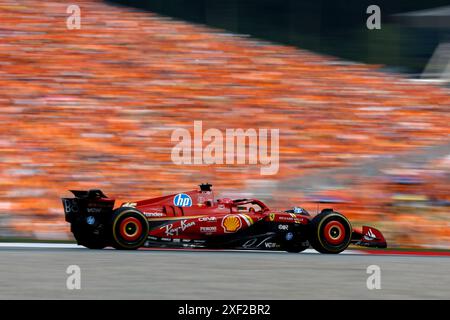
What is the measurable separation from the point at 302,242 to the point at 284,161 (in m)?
5.45

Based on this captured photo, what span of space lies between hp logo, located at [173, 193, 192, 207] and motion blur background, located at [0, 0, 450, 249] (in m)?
2.52

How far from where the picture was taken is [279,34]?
22734 mm

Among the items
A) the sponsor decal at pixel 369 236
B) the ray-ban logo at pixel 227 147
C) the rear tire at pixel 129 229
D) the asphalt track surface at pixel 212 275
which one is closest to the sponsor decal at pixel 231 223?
the asphalt track surface at pixel 212 275

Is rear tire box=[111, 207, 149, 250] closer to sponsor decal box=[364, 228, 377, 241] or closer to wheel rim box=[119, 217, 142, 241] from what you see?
wheel rim box=[119, 217, 142, 241]

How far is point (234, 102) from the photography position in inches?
805

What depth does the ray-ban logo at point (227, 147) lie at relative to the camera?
18.5 m

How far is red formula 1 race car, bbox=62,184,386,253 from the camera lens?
12.4 meters

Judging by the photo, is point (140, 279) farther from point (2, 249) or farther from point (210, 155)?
point (210, 155)

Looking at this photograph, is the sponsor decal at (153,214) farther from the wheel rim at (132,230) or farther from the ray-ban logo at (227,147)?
the ray-ban logo at (227,147)

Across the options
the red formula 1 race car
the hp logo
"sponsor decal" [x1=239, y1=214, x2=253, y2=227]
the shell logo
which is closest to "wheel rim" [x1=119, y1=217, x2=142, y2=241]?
the red formula 1 race car

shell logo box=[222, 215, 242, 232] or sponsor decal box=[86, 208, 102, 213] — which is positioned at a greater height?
sponsor decal box=[86, 208, 102, 213]

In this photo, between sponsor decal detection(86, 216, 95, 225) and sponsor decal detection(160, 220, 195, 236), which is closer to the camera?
sponsor decal detection(86, 216, 95, 225)

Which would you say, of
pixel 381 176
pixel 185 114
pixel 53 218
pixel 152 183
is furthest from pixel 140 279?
pixel 185 114

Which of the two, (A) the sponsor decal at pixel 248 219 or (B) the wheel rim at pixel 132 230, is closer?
(B) the wheel rim at pixel 132 230
